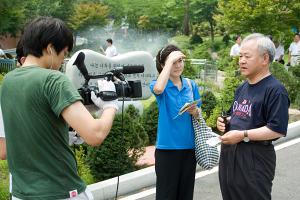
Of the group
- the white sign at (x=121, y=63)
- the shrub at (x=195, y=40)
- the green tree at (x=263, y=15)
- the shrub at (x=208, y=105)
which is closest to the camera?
the white sign at (x=121, y=63)

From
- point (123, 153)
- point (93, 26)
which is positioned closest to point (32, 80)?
point (123, 153)

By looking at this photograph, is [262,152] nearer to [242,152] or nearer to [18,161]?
[242,152]

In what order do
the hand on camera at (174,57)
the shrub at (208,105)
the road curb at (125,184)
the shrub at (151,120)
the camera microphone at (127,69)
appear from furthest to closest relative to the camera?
the shrub at (208,105) → the shrub at (151,120) → the road curb at (125,184) → the hand on camera at (174,57) → the camera microphone at (127,69)

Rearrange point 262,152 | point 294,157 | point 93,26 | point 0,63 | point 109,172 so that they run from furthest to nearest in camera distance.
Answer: point 93,26 → point 0,63 → point 294,157 → point 109,172 → point 262,152

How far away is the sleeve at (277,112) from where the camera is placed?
306cm

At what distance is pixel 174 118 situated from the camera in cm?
379

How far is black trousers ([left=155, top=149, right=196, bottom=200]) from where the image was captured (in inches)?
149

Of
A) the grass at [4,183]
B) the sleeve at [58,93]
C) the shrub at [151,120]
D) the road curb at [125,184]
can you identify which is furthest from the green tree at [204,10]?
the sleeve at [58,93]

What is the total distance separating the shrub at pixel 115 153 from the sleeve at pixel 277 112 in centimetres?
228

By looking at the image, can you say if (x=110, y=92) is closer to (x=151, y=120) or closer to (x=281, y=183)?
(x=281, y=183)

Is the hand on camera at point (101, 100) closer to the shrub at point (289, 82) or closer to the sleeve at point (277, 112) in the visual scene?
the sleeve at point (277, 112)

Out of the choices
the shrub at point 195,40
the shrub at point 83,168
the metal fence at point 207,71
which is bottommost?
the shrub at point 195,40

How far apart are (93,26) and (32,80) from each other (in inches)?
1261

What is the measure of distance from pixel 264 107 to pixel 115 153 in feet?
8.21
